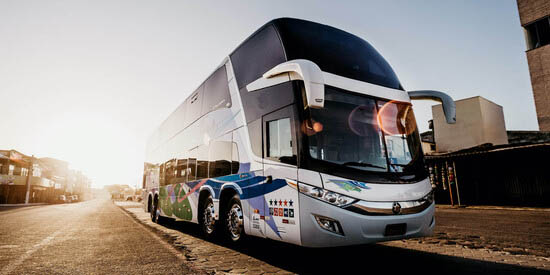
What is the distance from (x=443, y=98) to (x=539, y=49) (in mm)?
32574

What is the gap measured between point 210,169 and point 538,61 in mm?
35214

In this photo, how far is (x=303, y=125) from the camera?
400 centimetres

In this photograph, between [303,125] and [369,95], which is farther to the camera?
[369,95]

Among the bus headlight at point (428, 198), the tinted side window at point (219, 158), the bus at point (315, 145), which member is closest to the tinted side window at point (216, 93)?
the bus at point (315, 145)

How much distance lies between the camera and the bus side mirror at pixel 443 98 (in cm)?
511

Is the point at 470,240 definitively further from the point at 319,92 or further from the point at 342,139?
the point at 319,92

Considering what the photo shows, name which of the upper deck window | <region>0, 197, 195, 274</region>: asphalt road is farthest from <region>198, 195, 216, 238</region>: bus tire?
the upper deck window

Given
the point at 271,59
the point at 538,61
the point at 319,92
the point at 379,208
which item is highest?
the point at 538,61

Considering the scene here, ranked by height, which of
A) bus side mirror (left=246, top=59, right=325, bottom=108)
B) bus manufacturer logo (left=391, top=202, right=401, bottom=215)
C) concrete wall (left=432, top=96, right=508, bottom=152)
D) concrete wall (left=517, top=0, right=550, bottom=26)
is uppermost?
concrete wall (left=517, top=0, right=550, bottom=26)

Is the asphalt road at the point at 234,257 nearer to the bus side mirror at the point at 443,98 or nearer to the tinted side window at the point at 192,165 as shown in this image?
the tinted side window at the point at 192,165

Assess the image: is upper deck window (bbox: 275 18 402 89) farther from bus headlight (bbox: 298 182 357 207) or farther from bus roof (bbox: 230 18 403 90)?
bus headlight (bbox: 298 182 357 207)

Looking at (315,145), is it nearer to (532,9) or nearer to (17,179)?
(532,9)

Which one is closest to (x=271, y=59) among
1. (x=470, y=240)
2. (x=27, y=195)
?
(x=470, y=240)

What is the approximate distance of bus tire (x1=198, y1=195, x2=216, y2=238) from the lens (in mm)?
6312
